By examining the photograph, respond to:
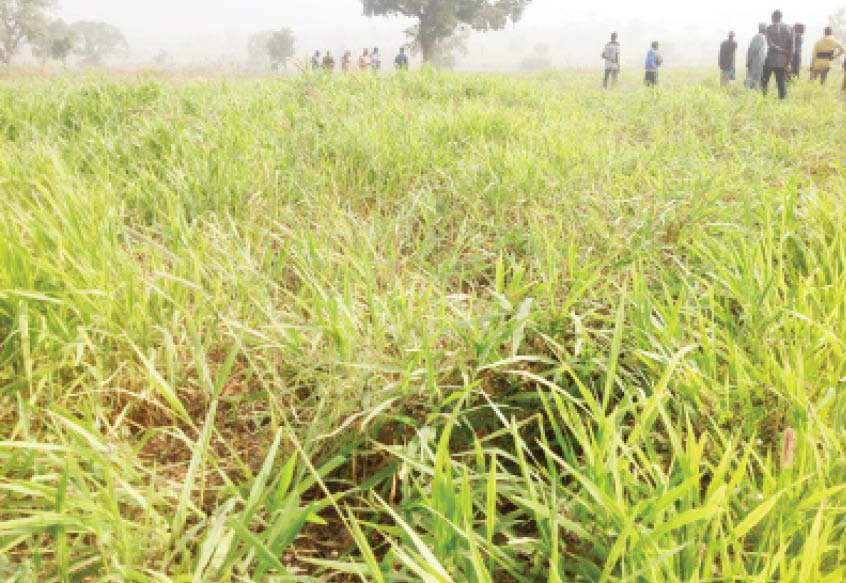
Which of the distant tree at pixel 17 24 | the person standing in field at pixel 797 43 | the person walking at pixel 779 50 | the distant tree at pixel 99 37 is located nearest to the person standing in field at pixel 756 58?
the person standing in field at pixel 797 43

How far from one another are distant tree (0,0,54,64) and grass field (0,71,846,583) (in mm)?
51065

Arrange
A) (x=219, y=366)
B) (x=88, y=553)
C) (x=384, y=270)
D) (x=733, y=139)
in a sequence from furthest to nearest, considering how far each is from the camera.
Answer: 1. (x=733, y=139)
2. (x=384, y=270)
3. (x=219, y=366)
4. (x=88, y=553)

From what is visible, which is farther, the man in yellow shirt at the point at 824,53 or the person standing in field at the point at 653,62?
the person standing in field at the point at 653,62

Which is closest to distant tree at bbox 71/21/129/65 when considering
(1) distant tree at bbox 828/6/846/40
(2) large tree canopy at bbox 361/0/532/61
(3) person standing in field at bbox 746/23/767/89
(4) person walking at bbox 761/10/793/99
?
(2) large tree canopy at bbox 361/0/532/61

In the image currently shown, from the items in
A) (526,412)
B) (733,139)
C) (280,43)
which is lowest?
(526,412)

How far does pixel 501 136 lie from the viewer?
11.9 feet

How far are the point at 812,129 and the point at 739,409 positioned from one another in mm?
5304

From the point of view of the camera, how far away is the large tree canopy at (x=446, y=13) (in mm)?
31688

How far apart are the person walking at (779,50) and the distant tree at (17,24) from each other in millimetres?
50616

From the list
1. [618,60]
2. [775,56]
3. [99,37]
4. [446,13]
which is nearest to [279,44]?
[446,13]

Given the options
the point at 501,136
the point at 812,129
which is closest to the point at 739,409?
the point at 501,136

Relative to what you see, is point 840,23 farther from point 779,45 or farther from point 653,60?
point 779,45

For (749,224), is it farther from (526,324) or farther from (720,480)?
(720,480)

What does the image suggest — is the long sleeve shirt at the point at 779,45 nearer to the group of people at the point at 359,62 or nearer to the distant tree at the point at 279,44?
the group of people at the point at 359,62
